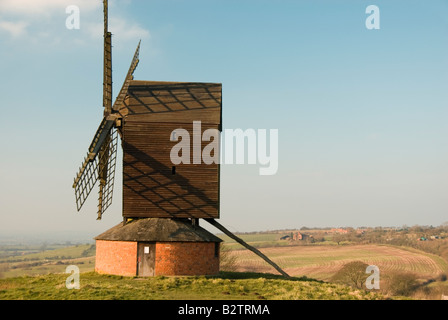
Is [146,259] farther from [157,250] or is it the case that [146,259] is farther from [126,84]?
[126,84]

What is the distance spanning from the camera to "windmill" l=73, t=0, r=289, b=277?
1166 inches

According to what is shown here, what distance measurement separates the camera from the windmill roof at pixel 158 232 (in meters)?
29.6

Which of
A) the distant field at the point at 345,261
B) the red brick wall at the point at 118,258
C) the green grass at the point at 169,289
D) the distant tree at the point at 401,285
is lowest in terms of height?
the distant field at the point at 345,261

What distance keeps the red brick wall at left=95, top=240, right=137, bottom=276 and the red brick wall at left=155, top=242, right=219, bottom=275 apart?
164 cm

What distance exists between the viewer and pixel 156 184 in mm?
31250

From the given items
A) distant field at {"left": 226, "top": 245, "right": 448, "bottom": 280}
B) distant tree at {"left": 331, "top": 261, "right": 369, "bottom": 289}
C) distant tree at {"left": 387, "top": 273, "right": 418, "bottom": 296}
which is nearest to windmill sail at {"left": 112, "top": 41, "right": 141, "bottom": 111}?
distant tree at {"left": 331, "top": 261, "right": 369, "bottom": 289}

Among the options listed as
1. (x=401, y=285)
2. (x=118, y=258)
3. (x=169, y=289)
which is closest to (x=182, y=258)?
(x=169, y=289)

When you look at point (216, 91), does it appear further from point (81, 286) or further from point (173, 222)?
point (81, 286)

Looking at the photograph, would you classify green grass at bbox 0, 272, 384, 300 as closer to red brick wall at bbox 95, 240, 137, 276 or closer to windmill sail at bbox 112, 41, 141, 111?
red brick wall at bbox 95, 240, 137, 276

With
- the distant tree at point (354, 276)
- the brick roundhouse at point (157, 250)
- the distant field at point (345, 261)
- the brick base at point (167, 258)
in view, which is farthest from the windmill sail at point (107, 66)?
the distant field at point (345, 261)

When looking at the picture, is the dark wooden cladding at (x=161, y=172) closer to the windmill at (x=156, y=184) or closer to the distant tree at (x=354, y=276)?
the windmill at (x=156, y=184)

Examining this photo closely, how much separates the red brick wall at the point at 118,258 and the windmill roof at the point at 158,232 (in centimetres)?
44

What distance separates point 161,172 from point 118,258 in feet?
21.0

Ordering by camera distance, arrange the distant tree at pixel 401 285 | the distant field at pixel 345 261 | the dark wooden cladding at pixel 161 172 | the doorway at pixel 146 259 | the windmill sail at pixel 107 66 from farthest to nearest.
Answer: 1. the distant field at pixel 345 261
2. the distant tree at pixel 401 285
3. the windmill sail at pixel 107 66
4. the dark wooden cladding at pixel 161 172
5. the doorway at pixel 146 259
